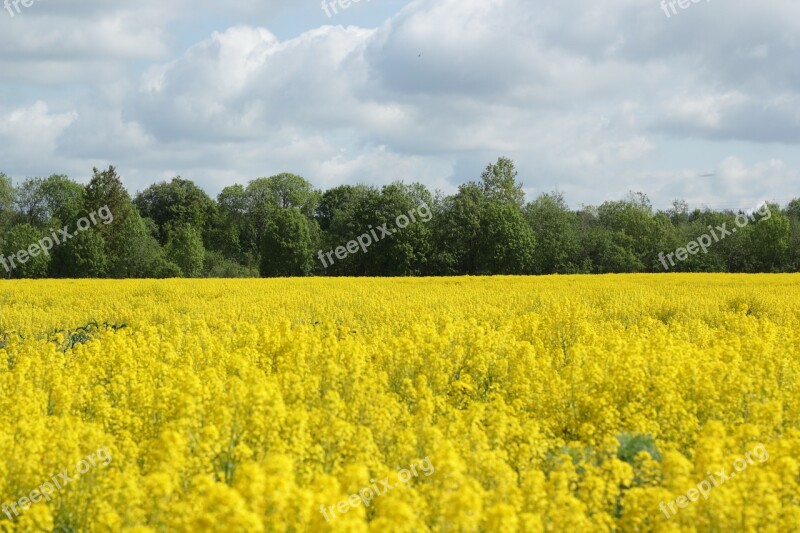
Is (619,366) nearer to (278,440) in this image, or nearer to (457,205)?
(278,440)

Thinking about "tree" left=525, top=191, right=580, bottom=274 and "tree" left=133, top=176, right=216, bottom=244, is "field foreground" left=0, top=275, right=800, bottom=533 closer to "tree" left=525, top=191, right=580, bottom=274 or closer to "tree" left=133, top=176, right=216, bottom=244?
"tree" left=525, top=191, right=580, bottom=274

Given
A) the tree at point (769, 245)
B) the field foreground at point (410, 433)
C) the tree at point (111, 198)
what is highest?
the tree at point (111, 198)

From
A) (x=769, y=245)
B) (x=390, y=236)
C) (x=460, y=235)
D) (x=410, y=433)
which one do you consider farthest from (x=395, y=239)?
(x=410, y=433)

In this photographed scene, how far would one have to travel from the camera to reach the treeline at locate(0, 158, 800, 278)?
66.6 metres

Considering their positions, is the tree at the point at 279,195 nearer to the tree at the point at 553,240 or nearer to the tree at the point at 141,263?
the tree at the point at 141,263

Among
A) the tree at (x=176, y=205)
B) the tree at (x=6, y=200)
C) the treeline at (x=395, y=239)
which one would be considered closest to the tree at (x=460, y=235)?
the treeline at (x=395, y=239)

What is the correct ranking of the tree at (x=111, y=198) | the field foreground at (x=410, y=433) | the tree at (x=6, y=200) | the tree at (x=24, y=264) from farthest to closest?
the tree at (x=6, y=200) < the tree at (x=111, y=198) < the tree at (x=24, y=264) < the field foreground at (x=410, y=433)

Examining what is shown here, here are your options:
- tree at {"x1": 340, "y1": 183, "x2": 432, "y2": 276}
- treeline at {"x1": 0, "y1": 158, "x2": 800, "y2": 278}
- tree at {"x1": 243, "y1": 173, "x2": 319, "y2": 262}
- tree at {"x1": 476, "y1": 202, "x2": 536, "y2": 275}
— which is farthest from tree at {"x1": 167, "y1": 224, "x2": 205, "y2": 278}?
tree at {"x1": 476, "y1": 202, "x2": 536, "y2": 275}

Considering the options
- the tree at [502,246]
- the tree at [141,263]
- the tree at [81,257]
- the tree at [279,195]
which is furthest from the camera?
the tree at [279,195]

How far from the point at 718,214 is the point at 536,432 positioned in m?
94.6

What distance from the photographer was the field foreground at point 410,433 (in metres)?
5.31

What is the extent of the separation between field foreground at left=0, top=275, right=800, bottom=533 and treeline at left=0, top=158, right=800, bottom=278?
173 feet

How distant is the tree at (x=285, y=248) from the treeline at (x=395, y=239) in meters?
0.10

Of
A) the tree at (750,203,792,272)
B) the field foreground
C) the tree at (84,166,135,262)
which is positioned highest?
the tree at (84,166,135,262)
